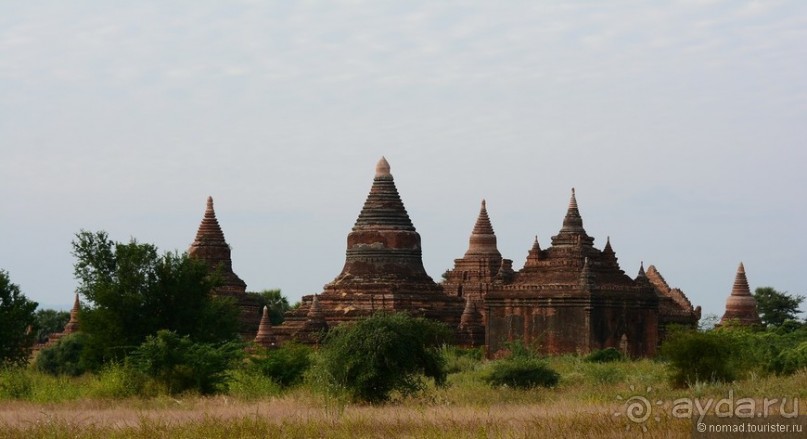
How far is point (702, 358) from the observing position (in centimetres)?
2891

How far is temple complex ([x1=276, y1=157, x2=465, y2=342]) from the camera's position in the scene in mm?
52219

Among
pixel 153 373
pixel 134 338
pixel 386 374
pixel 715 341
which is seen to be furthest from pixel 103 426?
pixel 134 338

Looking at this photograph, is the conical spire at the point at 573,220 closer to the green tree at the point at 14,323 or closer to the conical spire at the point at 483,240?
the conical spire at the point at 483,240

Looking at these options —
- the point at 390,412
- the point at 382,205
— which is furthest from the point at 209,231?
the point at 390,412

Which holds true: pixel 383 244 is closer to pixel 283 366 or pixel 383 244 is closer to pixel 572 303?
pixel 572 303

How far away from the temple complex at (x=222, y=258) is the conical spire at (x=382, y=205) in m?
6.57

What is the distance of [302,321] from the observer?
5288 centimetres

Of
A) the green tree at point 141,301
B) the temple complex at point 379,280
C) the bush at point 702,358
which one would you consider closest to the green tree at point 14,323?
the green tree at point 141,301

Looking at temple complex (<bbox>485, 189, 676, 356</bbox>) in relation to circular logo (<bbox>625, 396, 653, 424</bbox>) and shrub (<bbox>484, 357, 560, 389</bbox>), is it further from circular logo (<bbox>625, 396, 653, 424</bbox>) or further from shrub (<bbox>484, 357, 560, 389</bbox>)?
circular logo (<bbox>625, 396, 653, 424</bbox>)

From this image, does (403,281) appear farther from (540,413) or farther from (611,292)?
(540,413)

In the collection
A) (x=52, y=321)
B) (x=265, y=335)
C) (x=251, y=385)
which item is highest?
(x=52, y=321)

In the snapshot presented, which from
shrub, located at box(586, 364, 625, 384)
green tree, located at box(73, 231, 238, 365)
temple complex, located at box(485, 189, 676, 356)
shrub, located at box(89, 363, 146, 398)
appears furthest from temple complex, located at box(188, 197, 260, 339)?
shrub, located at box(89, 363, 146, 398)

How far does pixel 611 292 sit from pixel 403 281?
6906 mm

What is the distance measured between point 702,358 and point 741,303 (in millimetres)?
37723
